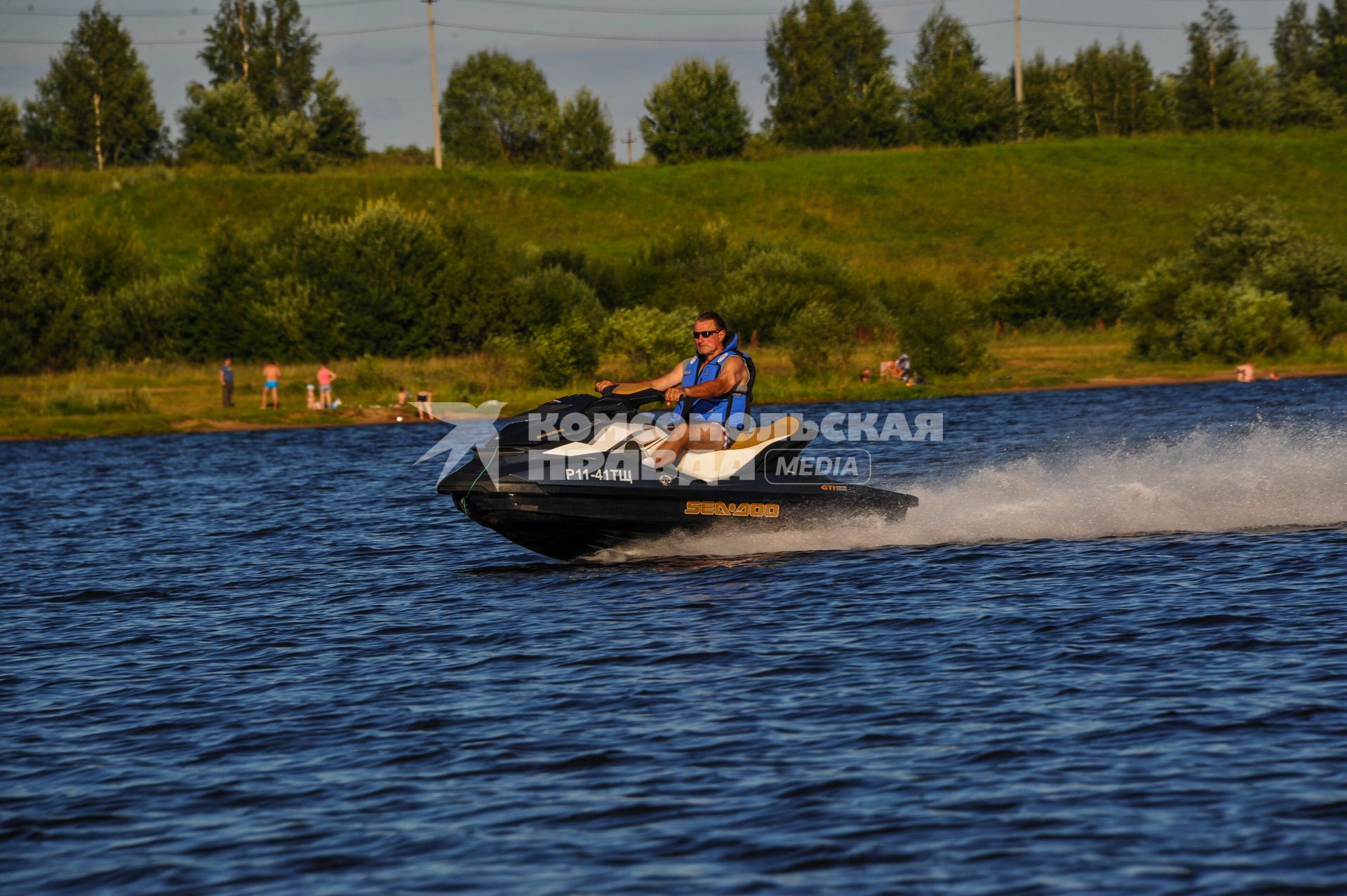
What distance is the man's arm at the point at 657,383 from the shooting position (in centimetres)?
1386

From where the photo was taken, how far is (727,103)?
100188 mm

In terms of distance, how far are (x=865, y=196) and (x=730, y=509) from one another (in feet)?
246

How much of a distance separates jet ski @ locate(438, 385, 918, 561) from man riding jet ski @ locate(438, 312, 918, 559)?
0.01 metres

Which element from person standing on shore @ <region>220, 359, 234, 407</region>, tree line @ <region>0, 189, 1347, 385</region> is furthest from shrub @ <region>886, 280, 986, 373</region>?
person standing on shore @ <region>220, 359, 234, 407</region>

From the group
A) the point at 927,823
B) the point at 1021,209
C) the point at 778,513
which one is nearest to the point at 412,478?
the point at 778,513

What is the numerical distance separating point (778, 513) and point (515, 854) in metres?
7.68

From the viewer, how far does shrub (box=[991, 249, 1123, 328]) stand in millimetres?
61688

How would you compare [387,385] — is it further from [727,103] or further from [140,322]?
[727,103]

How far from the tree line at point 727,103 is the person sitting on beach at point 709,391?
7809 cm

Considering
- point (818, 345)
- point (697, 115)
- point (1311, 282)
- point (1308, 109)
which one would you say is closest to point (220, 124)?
point (697, 115)

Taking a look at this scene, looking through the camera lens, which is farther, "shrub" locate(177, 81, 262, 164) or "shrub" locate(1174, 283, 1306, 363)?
"shrub" locate(177, 81, 262, 164)

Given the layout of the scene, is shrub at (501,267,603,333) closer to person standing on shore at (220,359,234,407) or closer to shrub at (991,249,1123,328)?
person standing on shore at (220,359,234,407)

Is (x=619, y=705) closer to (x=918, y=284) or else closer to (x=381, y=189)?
(x=918, y=284)

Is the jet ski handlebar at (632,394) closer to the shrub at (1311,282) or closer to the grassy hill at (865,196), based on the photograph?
the shrub at (1311,282)
